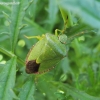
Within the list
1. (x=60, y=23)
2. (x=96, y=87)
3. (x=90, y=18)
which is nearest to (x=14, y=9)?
(x=96, y=87)

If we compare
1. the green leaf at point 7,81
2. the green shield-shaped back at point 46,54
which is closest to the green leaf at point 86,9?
the green shield-shaped back at point 46,54

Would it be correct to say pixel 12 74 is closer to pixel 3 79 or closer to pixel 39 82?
pixel 3 79

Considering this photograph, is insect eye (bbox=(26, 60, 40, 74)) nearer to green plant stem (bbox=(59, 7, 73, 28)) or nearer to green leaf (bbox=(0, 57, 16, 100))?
green leaf (bbox=(0, 57, 16, 100))

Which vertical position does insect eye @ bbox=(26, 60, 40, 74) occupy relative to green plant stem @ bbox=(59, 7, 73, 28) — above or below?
below

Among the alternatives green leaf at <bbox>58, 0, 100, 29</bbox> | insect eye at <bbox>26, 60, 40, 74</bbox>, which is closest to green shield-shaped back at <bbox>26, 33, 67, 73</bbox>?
insect eye at <bbox>26, 60, 40, 74</bbox>

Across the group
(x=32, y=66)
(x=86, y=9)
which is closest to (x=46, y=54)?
(x=32, y=66)
